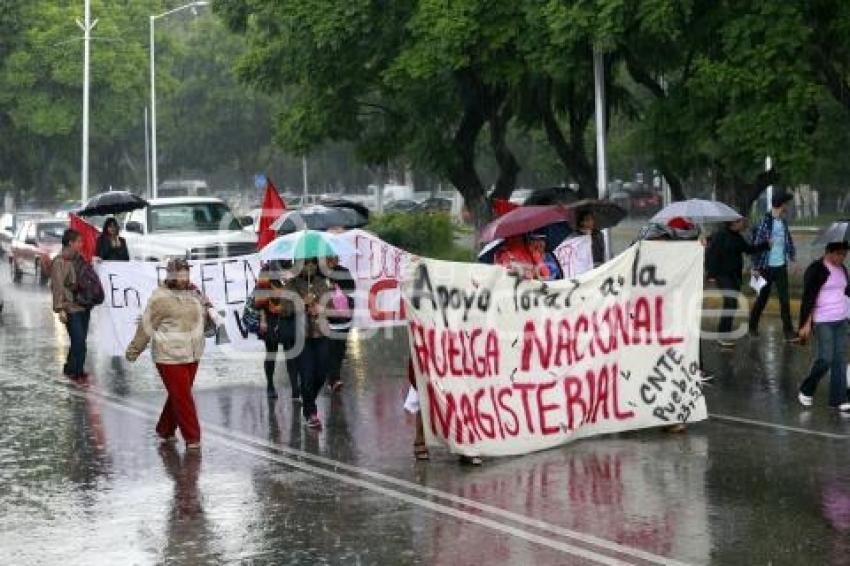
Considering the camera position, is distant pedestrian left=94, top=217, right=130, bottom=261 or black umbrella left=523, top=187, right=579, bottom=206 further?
black umbrella left=523, top=187, right=579, bottom=206

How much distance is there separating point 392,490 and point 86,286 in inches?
290

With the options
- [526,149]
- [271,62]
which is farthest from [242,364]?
[526,149]

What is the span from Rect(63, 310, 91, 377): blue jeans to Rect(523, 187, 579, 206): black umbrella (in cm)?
505

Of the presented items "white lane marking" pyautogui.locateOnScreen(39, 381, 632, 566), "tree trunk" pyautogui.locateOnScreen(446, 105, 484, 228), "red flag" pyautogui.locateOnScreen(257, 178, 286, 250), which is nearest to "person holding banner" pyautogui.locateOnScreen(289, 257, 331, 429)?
"white lane marking" pyautogui.locateOnScreen(39, 381, 632, 566)

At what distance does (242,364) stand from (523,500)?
8.47 metres

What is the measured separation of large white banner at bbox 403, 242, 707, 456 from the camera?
1115 cm

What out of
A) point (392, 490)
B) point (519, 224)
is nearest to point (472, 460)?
point (392, 490)

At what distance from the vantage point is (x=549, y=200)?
20.8m

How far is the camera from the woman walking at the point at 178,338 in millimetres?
12164

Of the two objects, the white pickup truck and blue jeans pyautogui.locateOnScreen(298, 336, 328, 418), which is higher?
the white pickup truck

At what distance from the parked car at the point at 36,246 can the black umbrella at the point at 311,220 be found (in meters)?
18.6

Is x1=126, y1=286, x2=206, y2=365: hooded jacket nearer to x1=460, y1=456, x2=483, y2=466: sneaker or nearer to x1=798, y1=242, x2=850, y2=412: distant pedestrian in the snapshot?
x1=460, y1=456, x2=483, y2=466: sneaker

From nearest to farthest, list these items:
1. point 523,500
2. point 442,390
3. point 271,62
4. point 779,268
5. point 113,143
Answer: point 523,500 < point 442,390 < point 779,268 < point 271,62 < point 113,143

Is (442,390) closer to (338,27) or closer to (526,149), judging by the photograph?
(338,27)
